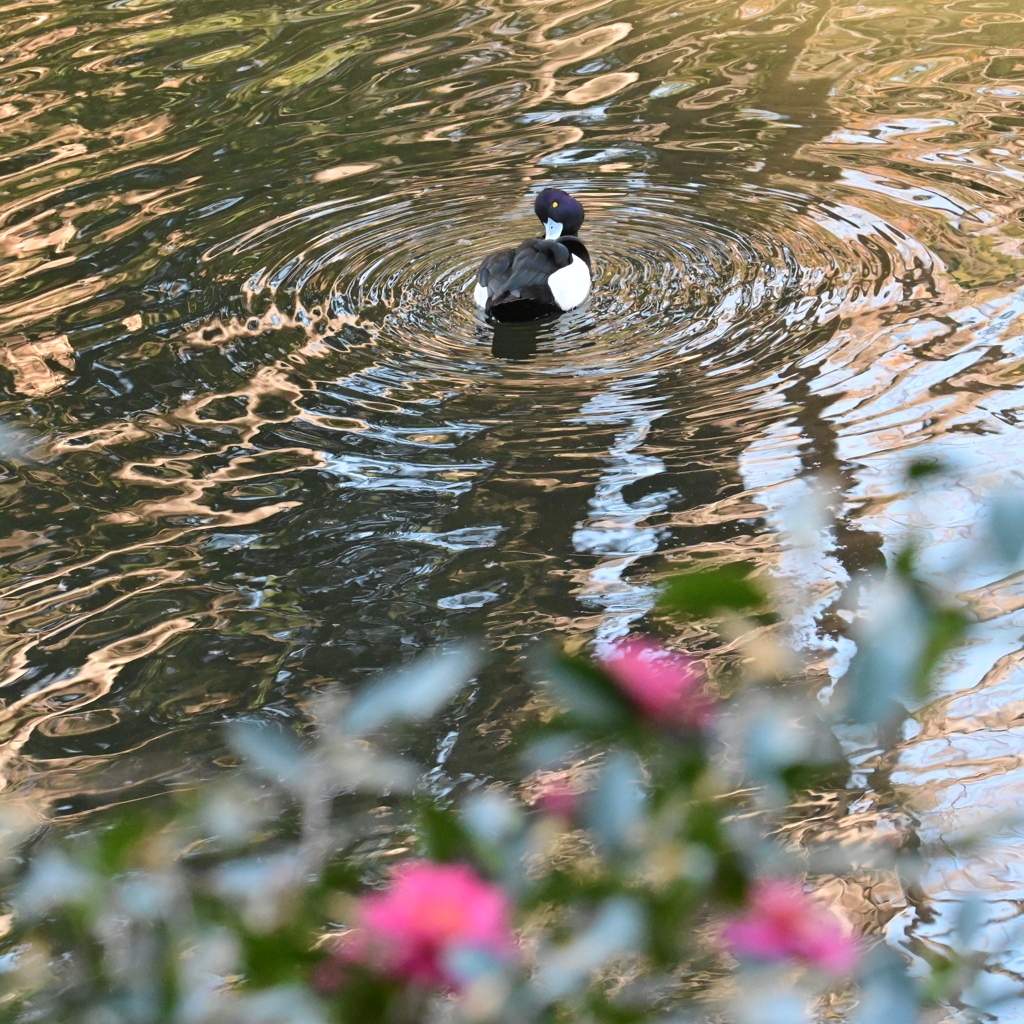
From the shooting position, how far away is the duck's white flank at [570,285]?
6352 millimetres

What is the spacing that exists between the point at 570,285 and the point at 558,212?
0.79 metres

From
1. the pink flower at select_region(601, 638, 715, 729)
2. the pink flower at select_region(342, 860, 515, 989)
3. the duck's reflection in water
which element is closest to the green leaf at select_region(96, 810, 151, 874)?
the pink flower at select_region(342, 860, 515, 989)

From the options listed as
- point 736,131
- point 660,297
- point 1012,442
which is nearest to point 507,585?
point 1012,442

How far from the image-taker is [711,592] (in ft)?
3.32

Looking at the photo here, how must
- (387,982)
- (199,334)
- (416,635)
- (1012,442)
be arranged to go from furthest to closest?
(199,334), (1012,442), (416,635), (387,982)

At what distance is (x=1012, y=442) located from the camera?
4.67 metres

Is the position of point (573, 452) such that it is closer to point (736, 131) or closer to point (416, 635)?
point (416, 635)

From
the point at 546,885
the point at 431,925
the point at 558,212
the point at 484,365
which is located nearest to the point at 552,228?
the point at 558,212

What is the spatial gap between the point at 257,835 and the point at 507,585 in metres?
1.21

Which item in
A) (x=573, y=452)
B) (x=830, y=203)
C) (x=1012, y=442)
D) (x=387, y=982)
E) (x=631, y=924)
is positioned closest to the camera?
(x=387, y=982)

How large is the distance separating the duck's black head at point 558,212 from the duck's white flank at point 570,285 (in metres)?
0.54

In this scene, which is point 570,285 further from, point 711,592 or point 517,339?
point 711,592

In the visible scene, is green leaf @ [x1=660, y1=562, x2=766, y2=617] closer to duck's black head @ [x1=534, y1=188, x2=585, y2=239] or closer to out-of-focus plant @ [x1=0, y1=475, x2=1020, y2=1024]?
out-of-focus plant @ [x1=0, y1=475, x2=1020, y2=1024]

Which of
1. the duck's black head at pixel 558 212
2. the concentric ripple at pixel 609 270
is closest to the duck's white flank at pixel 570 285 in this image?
the concentric ripple at pixel 609 270
